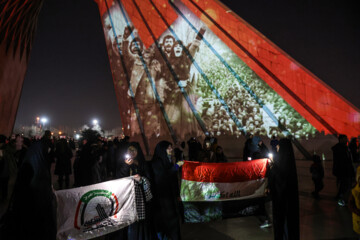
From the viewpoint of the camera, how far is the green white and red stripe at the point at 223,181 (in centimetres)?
373

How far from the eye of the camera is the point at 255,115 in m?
11.3

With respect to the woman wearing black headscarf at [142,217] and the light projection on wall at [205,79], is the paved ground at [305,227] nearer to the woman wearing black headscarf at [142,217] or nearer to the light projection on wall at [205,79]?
the woman wearing black headscarf at [142,217]

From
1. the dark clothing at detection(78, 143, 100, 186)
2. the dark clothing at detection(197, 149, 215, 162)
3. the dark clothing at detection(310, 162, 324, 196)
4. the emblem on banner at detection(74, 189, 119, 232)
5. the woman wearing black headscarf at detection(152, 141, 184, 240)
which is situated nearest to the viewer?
the emblem on banner at detection(74, 189, 119, 232)

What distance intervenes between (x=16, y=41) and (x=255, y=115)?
10347 millimetres

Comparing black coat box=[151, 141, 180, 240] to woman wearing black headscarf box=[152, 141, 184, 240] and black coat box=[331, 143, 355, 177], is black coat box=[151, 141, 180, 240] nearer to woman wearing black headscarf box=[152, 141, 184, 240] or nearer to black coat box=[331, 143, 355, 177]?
woman wearing black headscarf box=[152, 141, 184, 240]

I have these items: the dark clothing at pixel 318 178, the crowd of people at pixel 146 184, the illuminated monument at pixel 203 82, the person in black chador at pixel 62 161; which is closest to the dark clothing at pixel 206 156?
the crowd of people at pixel 146 184

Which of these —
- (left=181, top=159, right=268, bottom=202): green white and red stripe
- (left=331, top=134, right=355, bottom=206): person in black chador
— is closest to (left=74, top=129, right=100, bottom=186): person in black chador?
(left=181, top=159, right=268, bottom=202): green white and red stripe

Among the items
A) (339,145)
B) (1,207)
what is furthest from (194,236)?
(339,145)

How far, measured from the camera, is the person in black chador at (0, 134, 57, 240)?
1854 mm

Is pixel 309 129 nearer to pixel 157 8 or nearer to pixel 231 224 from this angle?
pixel 231 224

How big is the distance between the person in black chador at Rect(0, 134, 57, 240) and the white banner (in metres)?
0.27

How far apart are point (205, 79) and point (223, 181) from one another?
32.0 feet

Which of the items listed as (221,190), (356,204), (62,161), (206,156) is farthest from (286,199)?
(62,161)

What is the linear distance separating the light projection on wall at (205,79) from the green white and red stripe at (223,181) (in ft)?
23.0
